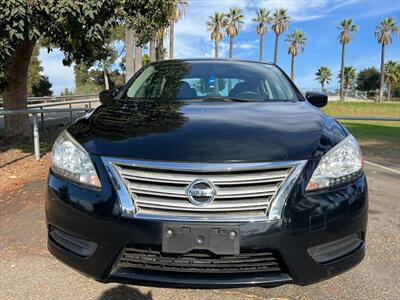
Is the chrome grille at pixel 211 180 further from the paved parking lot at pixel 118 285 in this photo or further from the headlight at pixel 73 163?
the paved parking lot at pixel 118 285

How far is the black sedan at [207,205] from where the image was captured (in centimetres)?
218

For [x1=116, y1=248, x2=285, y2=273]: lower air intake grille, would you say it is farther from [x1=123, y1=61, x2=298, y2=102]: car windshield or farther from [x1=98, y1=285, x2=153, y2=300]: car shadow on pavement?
[x1=123, y1=61, x2=298, y2=102]: car windshield

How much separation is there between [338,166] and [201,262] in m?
0.95

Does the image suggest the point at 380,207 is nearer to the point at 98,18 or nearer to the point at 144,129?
the point at 144,129


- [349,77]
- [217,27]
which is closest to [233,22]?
[217,27]

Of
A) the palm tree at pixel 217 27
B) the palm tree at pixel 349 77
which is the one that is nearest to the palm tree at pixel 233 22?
the palm tree at pixel 217 27

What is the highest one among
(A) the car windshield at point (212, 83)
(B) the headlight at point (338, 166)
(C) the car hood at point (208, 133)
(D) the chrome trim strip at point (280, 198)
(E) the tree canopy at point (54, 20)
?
(E) the tree canopy at point (54, 20)

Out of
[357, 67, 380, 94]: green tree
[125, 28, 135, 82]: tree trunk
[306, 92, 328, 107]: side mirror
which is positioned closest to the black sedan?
[306, 92, 328, 107]: side mirror

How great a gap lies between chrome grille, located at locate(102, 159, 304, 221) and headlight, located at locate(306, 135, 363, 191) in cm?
20

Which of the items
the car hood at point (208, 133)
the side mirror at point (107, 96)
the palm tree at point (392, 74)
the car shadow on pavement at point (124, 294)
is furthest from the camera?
the palm tree at point (392, 74)

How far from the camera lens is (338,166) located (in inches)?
96.4

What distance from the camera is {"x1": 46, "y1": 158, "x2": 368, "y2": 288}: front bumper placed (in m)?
2.18

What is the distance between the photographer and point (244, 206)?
2.22m

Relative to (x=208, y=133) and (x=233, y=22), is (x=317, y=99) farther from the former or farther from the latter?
(x=233, y=22)
